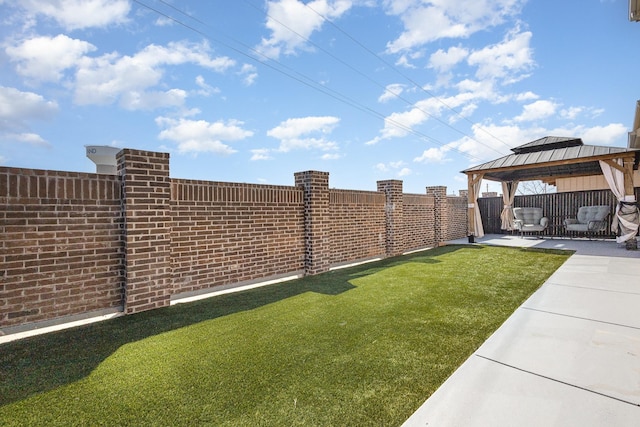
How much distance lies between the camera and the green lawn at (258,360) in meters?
1.83

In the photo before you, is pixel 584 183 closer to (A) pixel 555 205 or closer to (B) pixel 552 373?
(A) pixel 555 205

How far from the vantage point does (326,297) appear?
4.21 meters

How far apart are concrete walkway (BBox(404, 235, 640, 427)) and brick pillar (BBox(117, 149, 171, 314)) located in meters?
3.45

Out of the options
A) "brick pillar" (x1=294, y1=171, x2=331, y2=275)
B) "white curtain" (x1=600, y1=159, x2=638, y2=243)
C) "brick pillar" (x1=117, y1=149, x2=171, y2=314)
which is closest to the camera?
"brick pillar" (x1=117, y1=149, x2=171, y2=314)

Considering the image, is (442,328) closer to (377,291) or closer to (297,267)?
(377,291)

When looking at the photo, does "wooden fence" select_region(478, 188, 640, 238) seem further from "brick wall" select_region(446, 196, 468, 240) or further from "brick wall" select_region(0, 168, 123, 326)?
"brick wall" select_region(0, 168, 123, 326)

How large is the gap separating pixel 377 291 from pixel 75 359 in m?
3.52

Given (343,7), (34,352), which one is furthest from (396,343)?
(343,7)

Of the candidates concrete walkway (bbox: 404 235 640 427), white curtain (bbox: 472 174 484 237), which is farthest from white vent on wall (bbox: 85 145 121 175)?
white curtain (bbox: 472 174 484 237)

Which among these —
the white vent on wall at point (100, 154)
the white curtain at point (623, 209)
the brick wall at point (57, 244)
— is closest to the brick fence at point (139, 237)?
the brick wall at point (57, 244)

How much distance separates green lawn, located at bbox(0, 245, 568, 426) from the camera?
5.99 ft

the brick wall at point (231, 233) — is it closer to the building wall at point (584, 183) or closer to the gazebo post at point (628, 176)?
the gazebo post at point (628, 176)

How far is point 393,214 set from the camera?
8023 millimetres

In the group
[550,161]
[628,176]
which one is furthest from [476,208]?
[628,176]
